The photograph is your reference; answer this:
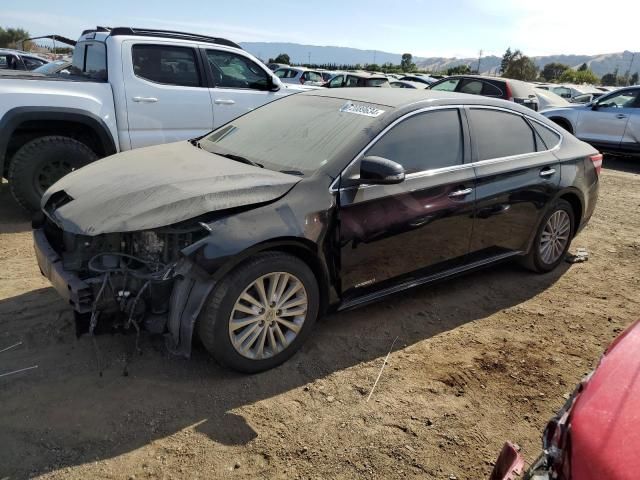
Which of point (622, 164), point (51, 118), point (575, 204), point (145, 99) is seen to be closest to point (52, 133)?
point (51, 118)

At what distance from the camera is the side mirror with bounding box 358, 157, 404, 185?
3.20 m

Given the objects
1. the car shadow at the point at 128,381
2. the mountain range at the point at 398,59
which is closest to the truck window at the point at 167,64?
the car shadow at the point at 128,381

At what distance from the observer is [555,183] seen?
15.0 ft

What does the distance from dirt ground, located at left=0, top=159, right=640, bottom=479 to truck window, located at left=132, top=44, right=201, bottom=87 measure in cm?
280

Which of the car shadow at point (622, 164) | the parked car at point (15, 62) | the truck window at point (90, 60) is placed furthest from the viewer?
the parked car at point (15, 62)

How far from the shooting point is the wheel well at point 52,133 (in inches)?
219

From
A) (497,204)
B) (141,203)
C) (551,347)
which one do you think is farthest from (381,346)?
(141,203)

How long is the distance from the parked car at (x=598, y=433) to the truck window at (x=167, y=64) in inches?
224

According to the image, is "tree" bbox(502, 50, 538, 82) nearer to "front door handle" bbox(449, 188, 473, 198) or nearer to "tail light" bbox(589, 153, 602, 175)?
"tail light" bbox(589, 153, 602, 175)

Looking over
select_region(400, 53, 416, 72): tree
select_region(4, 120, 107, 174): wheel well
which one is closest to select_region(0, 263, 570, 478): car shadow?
select_region(4, 120, 107, 174): wheel well

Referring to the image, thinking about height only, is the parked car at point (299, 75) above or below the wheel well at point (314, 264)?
above

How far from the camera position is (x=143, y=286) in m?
2.87

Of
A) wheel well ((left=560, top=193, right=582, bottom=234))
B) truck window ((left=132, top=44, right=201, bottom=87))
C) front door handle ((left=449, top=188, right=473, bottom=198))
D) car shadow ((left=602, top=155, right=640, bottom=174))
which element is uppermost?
truck window ((left=132, top=44, right=201, bottom=87))

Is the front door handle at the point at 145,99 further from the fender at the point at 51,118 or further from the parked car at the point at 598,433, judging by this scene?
the parked car at the point at 598,433
